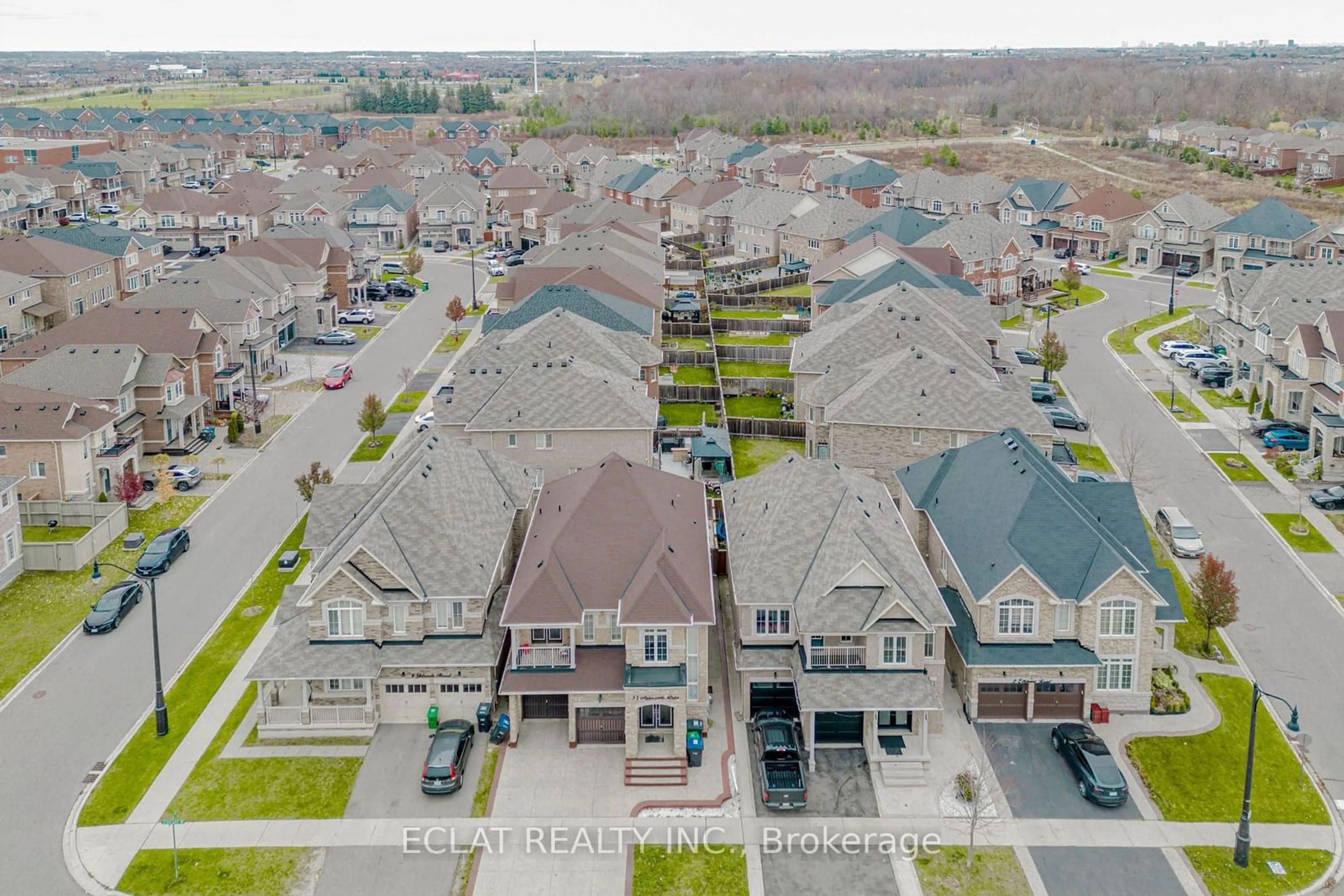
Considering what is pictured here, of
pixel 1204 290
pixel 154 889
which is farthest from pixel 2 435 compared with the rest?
pixel 1204 290

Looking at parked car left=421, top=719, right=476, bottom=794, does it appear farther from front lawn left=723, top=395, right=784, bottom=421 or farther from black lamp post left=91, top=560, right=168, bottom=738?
front lawn left=723, top=395, right=784, bottom=421

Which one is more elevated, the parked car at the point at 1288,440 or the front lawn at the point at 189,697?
the parked car at the point at 1288,440

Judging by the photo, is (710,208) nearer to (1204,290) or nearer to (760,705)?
(1204,290)

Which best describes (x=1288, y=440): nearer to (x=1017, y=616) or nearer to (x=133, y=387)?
(x=1017, y=616)

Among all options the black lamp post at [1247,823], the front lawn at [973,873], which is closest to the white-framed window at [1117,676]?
the black lamp post at [1247,823]

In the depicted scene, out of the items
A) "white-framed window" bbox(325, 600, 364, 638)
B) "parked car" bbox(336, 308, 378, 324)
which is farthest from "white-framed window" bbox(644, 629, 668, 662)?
"parked car" bbox(336, 308, 378, 324)

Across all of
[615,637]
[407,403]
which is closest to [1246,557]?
[615,637]

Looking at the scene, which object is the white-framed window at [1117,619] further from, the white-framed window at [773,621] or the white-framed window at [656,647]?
the white-framed window at [656,647]
